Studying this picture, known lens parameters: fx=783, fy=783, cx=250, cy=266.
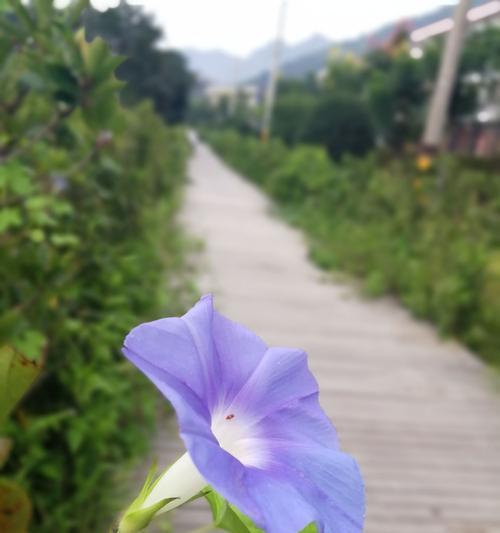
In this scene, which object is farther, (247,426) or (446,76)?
(446,76)

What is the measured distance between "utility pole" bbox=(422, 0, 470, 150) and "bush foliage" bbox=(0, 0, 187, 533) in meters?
7.93

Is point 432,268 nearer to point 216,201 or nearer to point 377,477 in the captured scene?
point 377,477

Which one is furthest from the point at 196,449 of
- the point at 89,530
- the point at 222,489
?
the point at 89,530

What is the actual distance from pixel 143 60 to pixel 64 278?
13.3 feet

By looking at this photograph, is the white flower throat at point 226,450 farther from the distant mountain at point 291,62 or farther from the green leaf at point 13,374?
the distant mountain at point 291,62

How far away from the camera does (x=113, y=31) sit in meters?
3.18

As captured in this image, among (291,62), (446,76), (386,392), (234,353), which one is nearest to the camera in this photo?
(234,353)

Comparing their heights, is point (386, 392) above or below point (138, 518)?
below

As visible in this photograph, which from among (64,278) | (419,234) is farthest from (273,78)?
(64,278)

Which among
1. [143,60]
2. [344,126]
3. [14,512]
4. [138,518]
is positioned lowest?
[344,126]

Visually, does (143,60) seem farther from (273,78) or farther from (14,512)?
(273,78)

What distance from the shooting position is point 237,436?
0.52 m

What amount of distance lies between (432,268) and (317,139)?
8335 mm

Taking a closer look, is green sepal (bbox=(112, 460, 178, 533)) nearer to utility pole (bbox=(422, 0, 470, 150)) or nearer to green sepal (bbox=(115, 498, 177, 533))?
green sepal (bbox=(115, 498, 177, 533))
